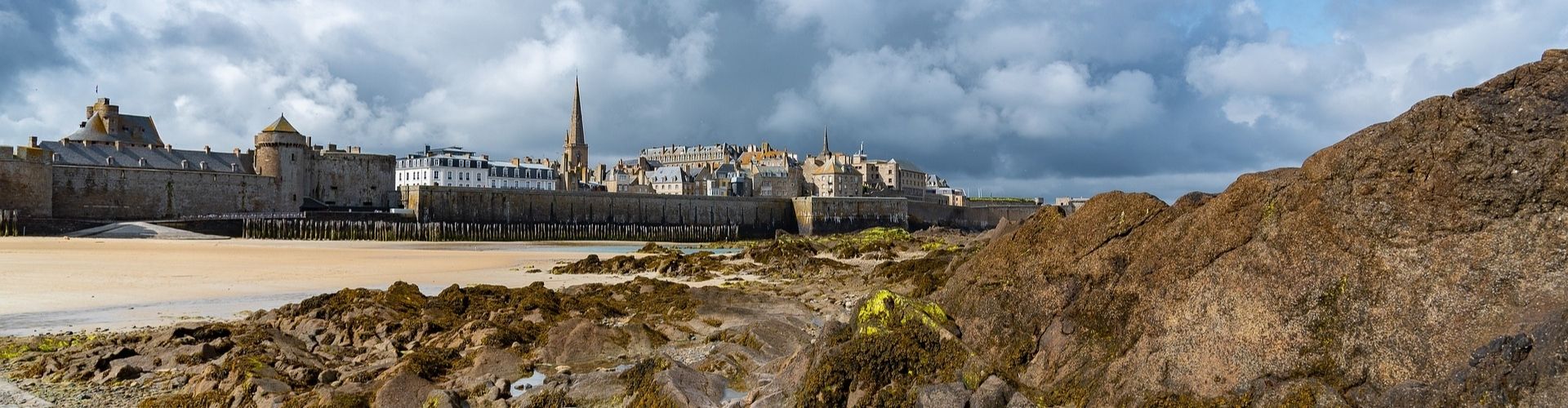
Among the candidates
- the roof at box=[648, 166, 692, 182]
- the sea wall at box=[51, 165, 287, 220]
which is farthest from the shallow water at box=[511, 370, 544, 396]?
the roof at box=[648, 166, 692, 182]

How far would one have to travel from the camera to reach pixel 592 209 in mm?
58531

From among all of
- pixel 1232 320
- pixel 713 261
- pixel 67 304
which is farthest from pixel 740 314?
pixel 713 261

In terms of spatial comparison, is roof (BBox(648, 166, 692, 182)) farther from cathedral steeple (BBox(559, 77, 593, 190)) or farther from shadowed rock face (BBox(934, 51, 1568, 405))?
shadowed rock face (BBox(934, 51, 1568, 405))

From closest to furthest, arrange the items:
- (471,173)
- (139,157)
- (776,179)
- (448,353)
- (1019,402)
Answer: (1019,402), (448,353), (139,157), (471,173), (776,179)

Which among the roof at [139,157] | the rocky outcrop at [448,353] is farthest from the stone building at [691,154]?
the rocky outcrop at [448,353]

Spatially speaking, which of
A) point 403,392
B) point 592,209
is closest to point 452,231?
point 592,209

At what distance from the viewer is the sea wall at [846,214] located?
2702 inches

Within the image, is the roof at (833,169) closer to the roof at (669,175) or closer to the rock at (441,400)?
the roof at (669,175)

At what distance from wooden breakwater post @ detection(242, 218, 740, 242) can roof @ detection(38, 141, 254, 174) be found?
11.5 meters

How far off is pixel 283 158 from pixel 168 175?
7630mm

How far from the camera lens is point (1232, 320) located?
534 cm

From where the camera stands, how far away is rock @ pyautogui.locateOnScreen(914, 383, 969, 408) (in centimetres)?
561

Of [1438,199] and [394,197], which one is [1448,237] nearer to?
[1438,199]

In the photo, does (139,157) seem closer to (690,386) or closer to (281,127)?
(281,127)
